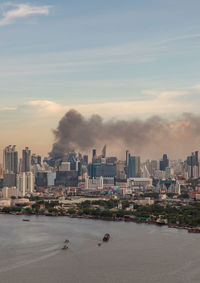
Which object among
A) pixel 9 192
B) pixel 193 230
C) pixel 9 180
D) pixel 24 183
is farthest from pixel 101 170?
pixel 193 230

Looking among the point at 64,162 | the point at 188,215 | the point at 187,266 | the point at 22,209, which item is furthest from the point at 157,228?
the point at 64,162

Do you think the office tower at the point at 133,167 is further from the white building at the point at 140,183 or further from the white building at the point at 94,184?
the white building at the point at 94,184

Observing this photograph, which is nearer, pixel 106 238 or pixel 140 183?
pixel 106 238

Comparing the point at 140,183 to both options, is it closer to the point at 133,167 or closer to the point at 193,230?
the point at 133,167

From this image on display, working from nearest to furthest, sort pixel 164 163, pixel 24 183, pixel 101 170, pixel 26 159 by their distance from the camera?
pixel 24 183, pixel 101 170, pixel 26 159, pixel 164 163

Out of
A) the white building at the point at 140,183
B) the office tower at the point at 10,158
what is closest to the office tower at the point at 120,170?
the white building at the point at 140,183

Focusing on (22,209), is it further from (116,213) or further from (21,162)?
(21,162)

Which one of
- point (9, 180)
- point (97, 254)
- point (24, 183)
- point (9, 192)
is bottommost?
point (97, 254)
